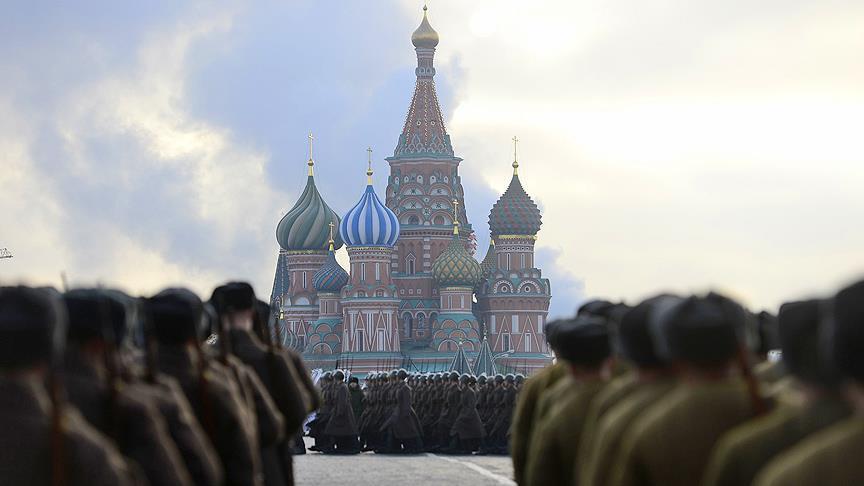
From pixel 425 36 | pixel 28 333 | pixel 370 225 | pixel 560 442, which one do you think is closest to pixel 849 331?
pixel 28 333

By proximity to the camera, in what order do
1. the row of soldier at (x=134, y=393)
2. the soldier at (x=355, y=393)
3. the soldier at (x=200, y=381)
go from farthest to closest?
the soldier at (x=355, y=393)
the soldier at (x=200, y=381)
the row of soldier at (x=134, y=393)

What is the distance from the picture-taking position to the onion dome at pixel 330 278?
374ft

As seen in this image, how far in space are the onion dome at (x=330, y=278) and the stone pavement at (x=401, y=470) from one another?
82.0 m

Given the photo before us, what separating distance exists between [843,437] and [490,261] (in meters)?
117

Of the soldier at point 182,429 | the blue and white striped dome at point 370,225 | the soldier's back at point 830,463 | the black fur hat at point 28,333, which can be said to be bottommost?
the soldier's back at point 830,463

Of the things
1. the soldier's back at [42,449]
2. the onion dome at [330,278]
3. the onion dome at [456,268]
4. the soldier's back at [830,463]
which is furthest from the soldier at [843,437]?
the onion dome at [330,278]

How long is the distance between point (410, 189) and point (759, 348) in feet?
344

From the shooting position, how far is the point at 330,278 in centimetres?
11388

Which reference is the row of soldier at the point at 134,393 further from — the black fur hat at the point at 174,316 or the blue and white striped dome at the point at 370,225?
the blue and white striped dome at the point at 370,225

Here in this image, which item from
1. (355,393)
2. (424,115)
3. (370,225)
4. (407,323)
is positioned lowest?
(355,393)

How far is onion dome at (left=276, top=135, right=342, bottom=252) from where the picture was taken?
119688 mm

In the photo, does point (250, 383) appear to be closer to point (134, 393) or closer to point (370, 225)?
point (134, 393)

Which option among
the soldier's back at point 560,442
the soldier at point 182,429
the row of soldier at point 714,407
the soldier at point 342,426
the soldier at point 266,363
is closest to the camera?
the row of soldier at point 714,407

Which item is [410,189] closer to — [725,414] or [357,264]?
[357,264]
